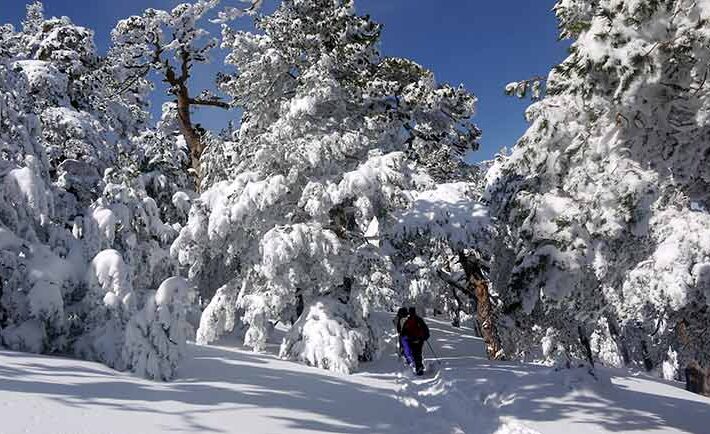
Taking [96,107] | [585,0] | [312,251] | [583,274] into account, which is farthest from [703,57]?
[96,107]

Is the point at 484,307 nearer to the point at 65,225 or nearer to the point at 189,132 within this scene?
the point at 65,225

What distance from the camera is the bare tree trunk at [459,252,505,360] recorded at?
46.1 ft

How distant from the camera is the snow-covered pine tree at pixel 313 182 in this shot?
11.9 meters

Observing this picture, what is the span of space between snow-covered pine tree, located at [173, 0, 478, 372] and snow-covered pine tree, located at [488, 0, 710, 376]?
4308mm

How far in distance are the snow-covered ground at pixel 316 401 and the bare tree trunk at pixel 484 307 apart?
7.97 ft

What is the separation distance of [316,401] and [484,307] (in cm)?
810

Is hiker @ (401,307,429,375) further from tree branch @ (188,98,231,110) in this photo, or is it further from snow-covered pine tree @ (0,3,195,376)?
tree branch @ (188,98,231,110)

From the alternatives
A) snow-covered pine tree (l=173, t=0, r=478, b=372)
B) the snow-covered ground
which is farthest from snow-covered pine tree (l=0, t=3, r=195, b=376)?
snow-covered pine tree (l=173, t=0, r=478, b=372)

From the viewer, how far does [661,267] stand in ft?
20.6

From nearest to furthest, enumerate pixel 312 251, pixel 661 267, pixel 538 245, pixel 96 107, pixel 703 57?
pixel 703 57 < pixel 661 267 < pixel 538 245 < pixel 312 251 < pixel 96 107

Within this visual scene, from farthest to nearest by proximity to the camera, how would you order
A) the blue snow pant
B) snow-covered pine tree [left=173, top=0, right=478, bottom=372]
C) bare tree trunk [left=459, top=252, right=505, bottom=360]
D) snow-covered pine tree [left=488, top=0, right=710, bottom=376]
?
bare tree trunk [left=459, top=252, right=505, bottom=360] → the blue snow pant → snow-covered pine tree [left=173, top=0, right=478, bottom=372] → snow-covered pine tree [left=488, top=0, right=710, bottom=376]

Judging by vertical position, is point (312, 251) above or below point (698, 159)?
below

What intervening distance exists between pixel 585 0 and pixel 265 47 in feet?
32.3

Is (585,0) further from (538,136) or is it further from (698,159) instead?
(698,159)
